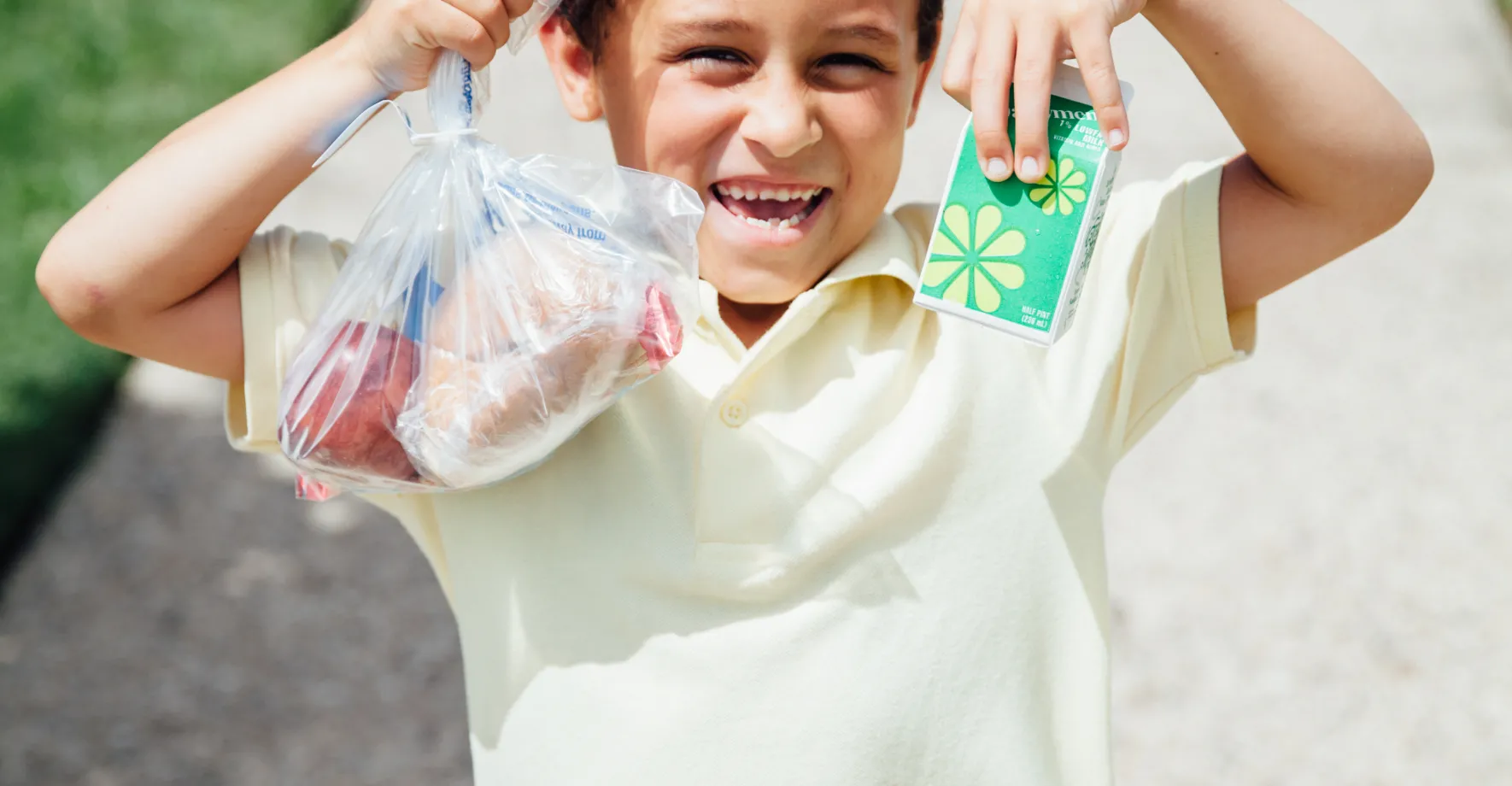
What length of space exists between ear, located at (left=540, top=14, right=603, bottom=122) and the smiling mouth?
255 millimetres

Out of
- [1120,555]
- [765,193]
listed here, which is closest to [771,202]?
[765,193]

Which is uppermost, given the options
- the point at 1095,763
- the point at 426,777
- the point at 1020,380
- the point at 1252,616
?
the point at 1020,380

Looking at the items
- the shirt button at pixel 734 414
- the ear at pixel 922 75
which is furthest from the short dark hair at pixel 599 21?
the shirt button at pixel 734 414

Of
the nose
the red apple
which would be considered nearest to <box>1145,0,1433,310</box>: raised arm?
the nose

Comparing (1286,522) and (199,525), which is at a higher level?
(1286,522)

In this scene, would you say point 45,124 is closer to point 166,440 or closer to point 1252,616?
point 166,440

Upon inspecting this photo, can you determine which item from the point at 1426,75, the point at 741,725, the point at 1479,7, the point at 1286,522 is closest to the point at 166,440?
the point at 741,725

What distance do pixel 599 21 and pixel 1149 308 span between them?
0.74 m

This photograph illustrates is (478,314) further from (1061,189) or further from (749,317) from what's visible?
(1061,189)

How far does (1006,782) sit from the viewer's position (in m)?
1.53

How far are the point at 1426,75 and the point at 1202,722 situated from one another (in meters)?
2.80

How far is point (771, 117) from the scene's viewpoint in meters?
Result: 1.45

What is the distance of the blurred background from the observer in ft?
9.24

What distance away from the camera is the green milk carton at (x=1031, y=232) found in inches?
49.8
